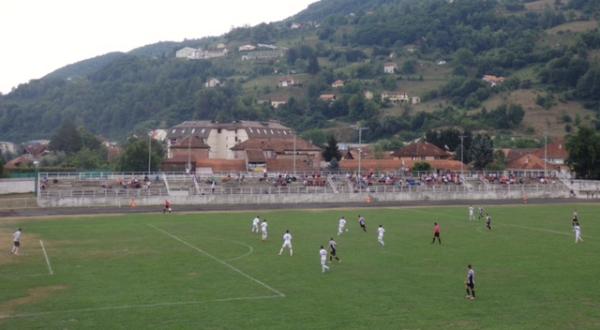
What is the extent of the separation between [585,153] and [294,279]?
76.9 m

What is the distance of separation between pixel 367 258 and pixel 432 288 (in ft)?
27.9

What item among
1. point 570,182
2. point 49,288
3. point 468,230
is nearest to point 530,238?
point 468,230

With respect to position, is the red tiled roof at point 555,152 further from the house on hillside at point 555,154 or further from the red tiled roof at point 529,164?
the red tiled roof at point 529,164

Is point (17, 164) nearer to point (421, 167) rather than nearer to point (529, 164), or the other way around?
point (421, 167)

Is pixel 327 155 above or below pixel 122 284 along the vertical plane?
above

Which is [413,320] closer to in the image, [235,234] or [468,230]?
[235,234]

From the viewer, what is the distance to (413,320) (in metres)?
24.0

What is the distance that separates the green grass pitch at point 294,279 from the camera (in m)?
24.3

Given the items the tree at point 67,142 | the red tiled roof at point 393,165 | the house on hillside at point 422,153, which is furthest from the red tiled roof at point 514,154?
the tree at point 67,142

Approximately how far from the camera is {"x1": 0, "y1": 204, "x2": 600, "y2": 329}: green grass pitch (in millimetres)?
24344

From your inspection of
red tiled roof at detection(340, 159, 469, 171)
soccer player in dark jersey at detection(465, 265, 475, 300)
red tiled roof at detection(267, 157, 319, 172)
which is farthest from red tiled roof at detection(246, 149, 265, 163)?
soccer player in dark jersey at detection(465, 265, 475, 300)

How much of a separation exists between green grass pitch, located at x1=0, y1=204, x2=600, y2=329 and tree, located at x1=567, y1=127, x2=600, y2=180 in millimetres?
47314

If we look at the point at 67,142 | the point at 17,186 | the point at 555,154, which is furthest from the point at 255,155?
the point at 67,142

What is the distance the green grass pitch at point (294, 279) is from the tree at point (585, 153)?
1863 inches
